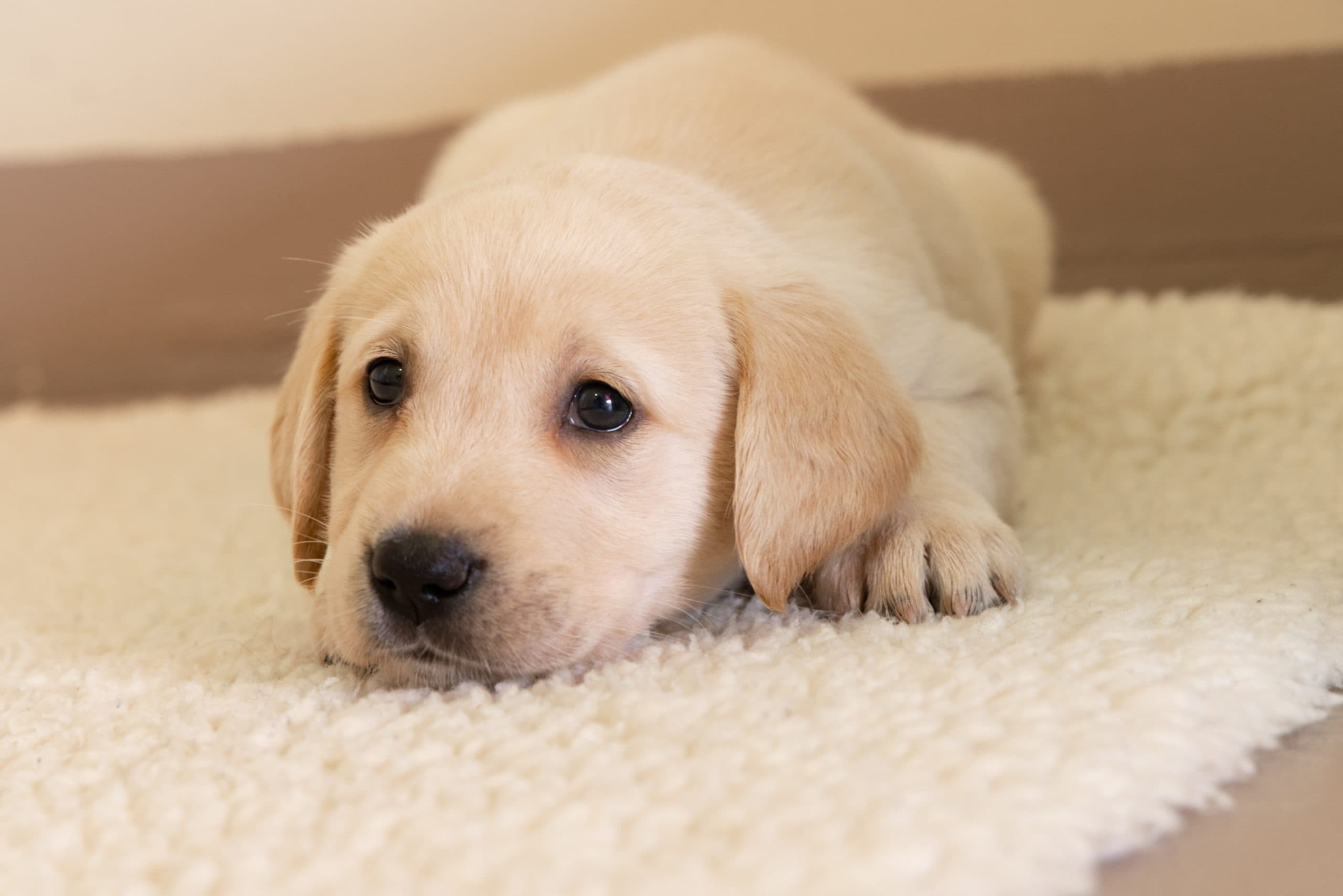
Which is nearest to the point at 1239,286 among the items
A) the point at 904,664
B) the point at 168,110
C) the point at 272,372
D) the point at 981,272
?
the point at 981,272

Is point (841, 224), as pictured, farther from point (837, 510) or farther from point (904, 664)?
point (904, 664)

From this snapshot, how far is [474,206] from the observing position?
2.13 meters

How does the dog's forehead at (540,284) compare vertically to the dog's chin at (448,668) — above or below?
above

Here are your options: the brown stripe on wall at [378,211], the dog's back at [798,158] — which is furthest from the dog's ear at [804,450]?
the brown stripe on wall at [378,211]

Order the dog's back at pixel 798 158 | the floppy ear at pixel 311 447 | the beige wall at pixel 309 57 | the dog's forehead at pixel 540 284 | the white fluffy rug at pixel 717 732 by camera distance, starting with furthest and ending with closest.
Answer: the beige wall at pixel 309 57, the dog's back at pixel 798 158, the floppy ear at pixel 311 447, the dog's forehead at pixel 540 284, the white fluffy rug at pixel 717 732

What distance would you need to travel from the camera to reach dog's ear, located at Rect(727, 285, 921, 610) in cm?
198

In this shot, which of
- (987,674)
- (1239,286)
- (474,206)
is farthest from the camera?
(1239,286)

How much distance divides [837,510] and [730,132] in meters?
1.05

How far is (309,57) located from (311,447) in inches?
119

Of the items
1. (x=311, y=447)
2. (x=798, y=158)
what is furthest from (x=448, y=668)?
(x=798, y=158)

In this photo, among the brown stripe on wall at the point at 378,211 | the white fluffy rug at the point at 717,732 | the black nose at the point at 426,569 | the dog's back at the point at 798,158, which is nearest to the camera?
the white fluffy rug at the point at 717,732

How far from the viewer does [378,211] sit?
4566mm

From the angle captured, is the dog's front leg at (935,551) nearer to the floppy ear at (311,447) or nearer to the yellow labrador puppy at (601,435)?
the yellow labrador puppy at (601,435)

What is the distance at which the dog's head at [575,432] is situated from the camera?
5.90 ft
